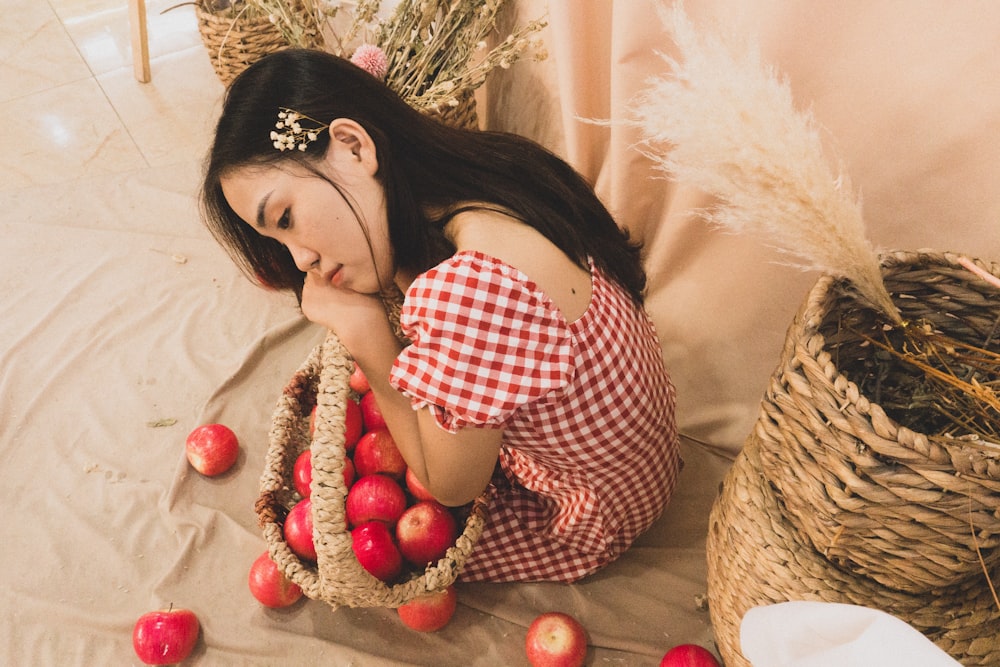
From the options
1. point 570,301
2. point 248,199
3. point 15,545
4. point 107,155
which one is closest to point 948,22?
point 570,301

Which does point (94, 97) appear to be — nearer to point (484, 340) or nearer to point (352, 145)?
point (352, 145)

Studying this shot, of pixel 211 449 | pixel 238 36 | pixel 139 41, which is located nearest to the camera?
pixel 211 449

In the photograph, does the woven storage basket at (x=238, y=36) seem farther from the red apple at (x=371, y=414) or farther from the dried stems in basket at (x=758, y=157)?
the dried stems in basket at (x=758, y=157)

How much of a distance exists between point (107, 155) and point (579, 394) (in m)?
1.71

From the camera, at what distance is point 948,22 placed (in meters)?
0.80

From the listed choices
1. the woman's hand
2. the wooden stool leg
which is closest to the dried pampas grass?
the woman's hand

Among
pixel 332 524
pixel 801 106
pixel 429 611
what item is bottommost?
pixel 429 611

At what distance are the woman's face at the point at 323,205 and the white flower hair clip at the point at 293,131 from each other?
22 mm

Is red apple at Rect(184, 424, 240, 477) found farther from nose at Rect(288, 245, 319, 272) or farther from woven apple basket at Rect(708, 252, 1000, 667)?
woven apple basket at Rect(708, 252, 1000, 667)

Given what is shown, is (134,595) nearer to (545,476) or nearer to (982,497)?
(545,476)

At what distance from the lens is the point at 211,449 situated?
4.18ft

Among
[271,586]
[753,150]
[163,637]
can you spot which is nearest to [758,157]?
[753,150]

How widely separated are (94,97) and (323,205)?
→ 1752mm

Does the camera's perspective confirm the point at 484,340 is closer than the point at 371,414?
Yes
